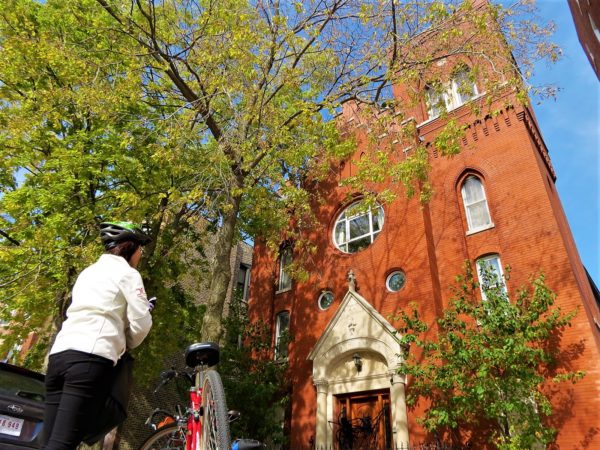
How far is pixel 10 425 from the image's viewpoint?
4648 millimetres

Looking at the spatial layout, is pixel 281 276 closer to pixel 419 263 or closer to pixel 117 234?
pixel 419 263

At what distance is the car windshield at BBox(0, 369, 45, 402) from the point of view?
4906 millimetres

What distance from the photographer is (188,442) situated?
12.0 feet

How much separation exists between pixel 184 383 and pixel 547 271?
37.4 ft

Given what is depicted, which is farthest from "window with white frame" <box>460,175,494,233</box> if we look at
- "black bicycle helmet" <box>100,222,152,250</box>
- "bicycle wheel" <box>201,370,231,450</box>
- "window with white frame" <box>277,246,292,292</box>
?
"black bicycle helmet" <box>100,222,152,250</box>

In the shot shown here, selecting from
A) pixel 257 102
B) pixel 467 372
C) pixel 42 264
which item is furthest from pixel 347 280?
pixel 42 264

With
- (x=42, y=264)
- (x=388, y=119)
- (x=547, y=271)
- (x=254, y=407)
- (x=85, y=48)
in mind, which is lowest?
(x=254, y=407)

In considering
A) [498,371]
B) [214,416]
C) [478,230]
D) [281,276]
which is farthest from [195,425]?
[281,276]

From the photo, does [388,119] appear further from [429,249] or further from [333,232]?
[333,232]

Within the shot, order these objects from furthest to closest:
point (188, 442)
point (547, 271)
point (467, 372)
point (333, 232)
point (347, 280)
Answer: point (333, 232) → point (347, 280) → point (547, 271) → point (467, 372) → point (188, 442)

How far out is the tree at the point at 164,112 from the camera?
386 inches

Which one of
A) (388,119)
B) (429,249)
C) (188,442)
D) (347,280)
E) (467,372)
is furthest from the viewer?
(347,280)

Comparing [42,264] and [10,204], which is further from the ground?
[10,204]

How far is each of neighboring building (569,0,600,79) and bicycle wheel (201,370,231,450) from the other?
31.3 ft
